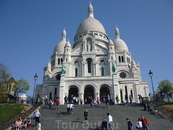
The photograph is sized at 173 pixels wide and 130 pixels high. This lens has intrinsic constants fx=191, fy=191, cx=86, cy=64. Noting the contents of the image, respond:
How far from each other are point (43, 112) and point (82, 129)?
7.97m

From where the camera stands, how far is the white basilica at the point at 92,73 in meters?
36.5

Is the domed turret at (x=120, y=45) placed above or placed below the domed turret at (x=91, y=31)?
below

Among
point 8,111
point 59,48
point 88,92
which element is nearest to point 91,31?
point 59,48

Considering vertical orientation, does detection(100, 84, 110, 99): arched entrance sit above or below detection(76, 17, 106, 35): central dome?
below

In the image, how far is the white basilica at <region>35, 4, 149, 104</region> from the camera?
36.5 metres

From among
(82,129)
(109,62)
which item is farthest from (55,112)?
(109,62)

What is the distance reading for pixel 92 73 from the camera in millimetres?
40969

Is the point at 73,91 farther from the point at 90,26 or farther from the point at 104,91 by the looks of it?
the point at 90,26

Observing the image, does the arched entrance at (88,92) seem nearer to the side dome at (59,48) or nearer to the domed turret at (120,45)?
the domed turret at (120,45)

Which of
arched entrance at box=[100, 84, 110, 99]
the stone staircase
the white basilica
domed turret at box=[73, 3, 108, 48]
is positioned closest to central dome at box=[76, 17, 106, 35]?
domed turret at box=[73, 3, 108, 48]

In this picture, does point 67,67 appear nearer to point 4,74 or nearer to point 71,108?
point 4,74

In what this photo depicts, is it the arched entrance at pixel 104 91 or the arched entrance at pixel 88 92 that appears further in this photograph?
the arched entrance at pixel 104 91

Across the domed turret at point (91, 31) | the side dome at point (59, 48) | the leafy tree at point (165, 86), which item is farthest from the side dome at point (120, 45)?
the side dome at point (59, 48)

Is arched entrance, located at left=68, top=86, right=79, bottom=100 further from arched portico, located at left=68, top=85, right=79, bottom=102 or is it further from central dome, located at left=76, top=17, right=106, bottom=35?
central dome, located at left=76, top=17, right=106, bottom=35
